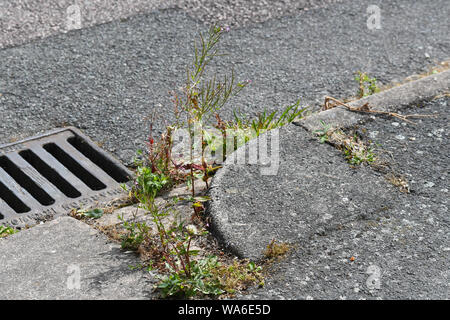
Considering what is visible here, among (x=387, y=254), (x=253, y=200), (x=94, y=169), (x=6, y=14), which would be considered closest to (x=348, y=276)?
(x=387, y=254)

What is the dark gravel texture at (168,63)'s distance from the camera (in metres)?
3.40

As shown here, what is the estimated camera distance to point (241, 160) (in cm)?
289

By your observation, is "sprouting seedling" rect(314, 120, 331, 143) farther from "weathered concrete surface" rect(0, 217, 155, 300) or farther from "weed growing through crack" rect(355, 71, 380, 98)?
"weathered concrete surface" rect(0, 217, 155, 300)

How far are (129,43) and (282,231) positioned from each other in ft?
6.54

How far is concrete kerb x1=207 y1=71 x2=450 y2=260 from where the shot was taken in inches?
97.9

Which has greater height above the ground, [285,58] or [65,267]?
[285,58]

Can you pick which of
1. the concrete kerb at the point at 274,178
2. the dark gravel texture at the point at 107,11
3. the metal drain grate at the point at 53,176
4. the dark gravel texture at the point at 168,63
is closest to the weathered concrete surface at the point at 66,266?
the metal drain grate at the point at 53,176

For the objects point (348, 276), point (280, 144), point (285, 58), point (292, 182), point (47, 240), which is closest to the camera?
point (348, 276)

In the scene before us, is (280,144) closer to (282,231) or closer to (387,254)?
(282,231)

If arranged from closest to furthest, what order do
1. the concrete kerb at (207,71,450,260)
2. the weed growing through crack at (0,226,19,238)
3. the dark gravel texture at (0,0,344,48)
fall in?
1. the concrete kerb at (207,71,450,260)
2. the weed growing through crack at (0,226,19,238)
3. the dark gravel texture at (0,0,344,48)

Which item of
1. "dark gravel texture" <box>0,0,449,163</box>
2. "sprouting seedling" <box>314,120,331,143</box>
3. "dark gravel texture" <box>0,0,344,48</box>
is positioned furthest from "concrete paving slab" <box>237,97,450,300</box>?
"dark gravel texture" <box>0,0,344,48</box>

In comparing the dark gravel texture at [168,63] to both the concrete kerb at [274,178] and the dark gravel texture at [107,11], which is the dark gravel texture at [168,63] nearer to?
the dark gravel texture at [107,11]

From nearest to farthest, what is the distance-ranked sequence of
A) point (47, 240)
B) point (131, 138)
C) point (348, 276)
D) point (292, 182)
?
point (348, 276)
point (47, 240)
point (292, 182)
point (131, 138)

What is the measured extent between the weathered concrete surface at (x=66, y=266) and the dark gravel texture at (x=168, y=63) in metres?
0.65
